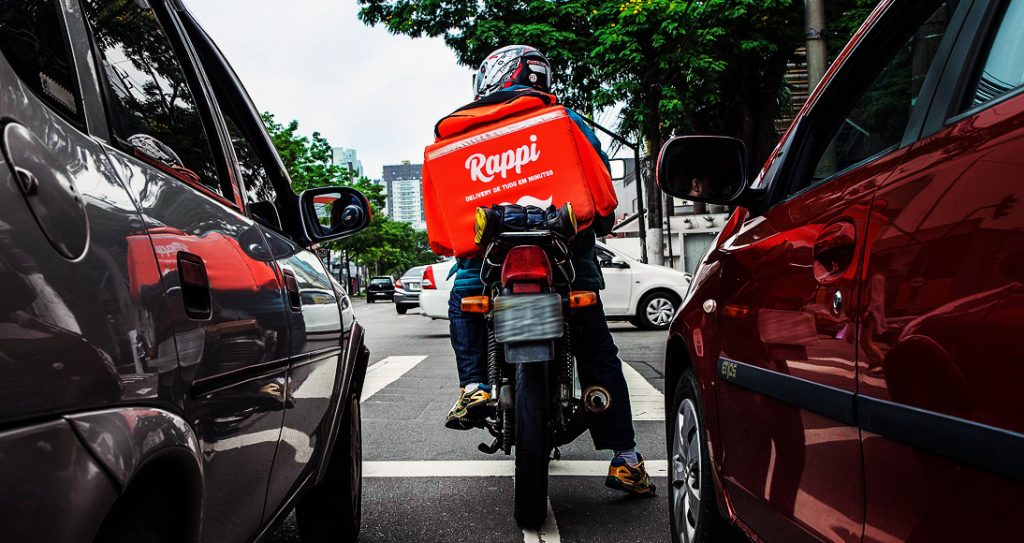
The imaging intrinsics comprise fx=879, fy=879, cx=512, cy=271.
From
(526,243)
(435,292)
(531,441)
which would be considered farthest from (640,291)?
(531,441)

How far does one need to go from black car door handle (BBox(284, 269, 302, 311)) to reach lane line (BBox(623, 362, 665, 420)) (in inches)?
150

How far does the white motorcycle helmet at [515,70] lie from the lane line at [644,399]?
2780mm

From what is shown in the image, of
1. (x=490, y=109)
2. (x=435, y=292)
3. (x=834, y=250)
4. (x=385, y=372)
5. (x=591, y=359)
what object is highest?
(x=490, y=109)

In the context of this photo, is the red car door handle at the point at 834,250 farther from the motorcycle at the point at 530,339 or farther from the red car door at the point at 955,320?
the motorcycle at the point at 530,339

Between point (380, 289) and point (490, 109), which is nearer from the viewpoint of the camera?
point (490, 109)

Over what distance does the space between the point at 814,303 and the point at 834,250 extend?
4.5 inches

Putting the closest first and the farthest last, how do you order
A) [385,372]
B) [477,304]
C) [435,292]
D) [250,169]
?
[250,169]
[477,304]
[385,372]
[435,292]

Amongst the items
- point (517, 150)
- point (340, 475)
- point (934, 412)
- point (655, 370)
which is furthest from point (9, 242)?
point (655, 370)

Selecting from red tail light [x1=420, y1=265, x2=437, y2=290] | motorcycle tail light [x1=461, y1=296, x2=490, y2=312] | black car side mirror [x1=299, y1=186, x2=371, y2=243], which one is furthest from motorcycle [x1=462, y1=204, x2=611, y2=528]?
red tail light [x1=420, y1=265, x2=437, y2=290]

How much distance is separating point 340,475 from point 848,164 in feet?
6.35

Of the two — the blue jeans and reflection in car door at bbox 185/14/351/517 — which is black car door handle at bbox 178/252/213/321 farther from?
the blue jeans

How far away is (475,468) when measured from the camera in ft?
14.9

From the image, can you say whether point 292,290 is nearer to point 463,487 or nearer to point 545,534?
point 545,534

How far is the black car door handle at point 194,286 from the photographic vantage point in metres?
1.49
